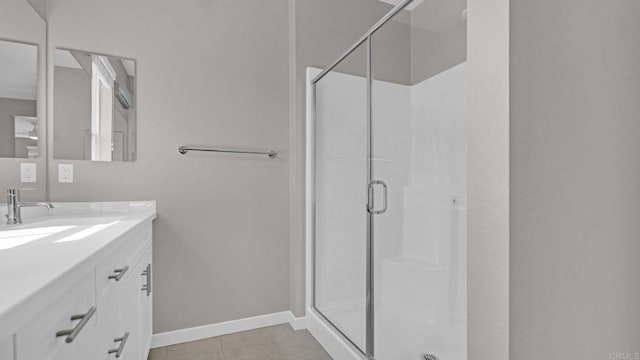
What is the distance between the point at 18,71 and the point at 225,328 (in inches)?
76.7

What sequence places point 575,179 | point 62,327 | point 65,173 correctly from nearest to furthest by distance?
point 62,327 → point 575,179 → point 65,173

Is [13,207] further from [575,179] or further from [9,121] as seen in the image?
[575,179]

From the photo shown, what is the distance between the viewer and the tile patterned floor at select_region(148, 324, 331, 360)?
2.00 meters

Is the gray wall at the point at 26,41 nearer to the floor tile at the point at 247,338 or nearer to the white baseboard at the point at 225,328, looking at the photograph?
the white baseboard at the point at 225,328

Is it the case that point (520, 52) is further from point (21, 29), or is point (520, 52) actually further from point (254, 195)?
point (21, 29)

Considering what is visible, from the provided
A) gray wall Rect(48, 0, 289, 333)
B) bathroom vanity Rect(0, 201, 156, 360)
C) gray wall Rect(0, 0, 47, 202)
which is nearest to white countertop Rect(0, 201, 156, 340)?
bathroom vanity Rect(0, 201, 156, 360)

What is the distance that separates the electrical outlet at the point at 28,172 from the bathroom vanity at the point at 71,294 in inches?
10.4

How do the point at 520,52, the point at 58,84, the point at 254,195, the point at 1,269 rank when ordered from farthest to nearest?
1. the point at 254,195
2. the point at 58,84
3. the point at 520,52
4. the point at 1,269

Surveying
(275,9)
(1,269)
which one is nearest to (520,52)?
(1,269)

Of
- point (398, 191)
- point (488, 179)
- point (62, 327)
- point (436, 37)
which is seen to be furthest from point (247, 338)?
point (436, 37)

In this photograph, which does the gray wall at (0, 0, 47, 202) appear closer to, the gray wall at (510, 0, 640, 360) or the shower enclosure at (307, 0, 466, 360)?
the shower enclosure at (307, 0, 466, 360)

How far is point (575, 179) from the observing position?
0.84m

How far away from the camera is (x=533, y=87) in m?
0.77

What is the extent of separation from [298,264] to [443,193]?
1380mm
